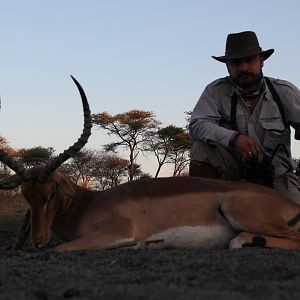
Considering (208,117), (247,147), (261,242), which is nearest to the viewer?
(261,242)

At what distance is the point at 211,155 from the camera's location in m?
5.09

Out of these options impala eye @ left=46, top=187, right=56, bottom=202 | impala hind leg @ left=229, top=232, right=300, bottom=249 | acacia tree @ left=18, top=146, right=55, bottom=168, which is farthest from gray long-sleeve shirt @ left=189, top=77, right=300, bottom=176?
acacia tree @ left=18, top=146, right=55, bottom=168

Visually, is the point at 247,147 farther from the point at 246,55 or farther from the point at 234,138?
the point at 246,55

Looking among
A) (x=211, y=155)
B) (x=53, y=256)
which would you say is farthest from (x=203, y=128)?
(x=53, y=256)

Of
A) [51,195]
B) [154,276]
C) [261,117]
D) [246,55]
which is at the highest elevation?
[246,55]

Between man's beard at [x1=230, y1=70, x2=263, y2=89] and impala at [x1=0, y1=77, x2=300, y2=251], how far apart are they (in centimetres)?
126

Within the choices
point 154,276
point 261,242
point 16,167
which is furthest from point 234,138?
point 154,276

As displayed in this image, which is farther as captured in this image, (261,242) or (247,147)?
(247,147)

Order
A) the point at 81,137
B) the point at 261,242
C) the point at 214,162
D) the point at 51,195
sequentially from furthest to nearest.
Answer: the point at 214,162
the point at 81,137
the point at 51,195
the point at 261,242

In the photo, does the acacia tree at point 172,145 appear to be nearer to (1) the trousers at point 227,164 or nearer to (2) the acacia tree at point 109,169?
(2) the acacia tree at point 109,169

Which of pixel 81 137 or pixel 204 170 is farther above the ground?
pixel 81 137

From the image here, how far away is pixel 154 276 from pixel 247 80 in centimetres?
297

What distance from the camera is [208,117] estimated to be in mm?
5191

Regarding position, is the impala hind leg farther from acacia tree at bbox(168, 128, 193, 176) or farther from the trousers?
acacia tree at bbox(168, 128, 193, 176)
